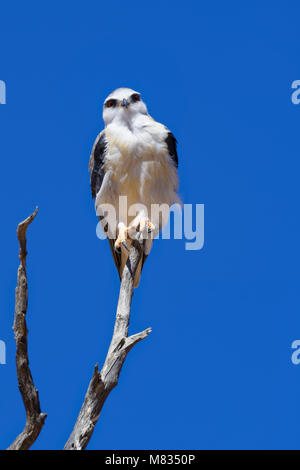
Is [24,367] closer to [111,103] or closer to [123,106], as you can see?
[123,106]

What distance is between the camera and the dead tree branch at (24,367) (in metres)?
6.02

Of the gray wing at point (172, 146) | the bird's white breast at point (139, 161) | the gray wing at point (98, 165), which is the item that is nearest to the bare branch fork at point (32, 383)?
the bird's white breast at point (139, 161)

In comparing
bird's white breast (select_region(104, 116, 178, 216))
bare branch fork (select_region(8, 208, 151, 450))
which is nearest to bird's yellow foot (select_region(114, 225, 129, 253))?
bird's white breast (select_region(104, 116, 178, 216))

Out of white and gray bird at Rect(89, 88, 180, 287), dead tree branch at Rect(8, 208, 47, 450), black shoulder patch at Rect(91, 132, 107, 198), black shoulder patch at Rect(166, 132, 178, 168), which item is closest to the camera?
dead tree branch at Rect(8, 208, 47, 450)

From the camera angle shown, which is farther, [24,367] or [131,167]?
[131,167]

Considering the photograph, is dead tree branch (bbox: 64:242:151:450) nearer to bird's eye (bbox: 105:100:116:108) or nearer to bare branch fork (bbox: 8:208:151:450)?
bare branch fork (bbox: 8:208:151:450)

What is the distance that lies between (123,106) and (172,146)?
2.67 ft

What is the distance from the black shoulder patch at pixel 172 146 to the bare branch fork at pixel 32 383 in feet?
10.5

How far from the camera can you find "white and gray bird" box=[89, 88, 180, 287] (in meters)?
9.09

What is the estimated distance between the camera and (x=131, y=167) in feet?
29.8

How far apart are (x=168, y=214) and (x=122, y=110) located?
4.89ft

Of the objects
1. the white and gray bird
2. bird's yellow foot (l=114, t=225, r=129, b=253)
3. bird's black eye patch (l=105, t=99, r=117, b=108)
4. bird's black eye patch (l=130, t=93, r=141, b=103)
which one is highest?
bird's black eye patch (l=130, t=93, r=141, b=103)

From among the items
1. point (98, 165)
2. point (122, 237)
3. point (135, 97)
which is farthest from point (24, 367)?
point (135, 97)
